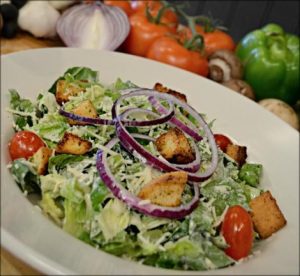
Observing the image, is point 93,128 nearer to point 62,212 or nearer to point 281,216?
point 62,212

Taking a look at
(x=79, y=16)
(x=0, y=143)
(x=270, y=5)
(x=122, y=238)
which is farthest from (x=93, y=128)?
(x=270, y=5)

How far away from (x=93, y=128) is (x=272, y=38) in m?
1.37

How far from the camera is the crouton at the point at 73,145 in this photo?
112 cm

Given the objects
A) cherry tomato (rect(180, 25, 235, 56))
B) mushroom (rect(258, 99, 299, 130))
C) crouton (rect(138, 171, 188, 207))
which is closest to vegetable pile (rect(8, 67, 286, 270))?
crouton (rect(138, 171, 188, 207))

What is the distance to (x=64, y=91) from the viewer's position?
4.48 ft

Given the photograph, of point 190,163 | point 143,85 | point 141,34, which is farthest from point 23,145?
point 141,34

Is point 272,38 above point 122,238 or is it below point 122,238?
below

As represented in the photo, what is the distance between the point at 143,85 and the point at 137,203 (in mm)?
750

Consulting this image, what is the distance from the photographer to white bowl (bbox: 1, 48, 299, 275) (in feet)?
2.78

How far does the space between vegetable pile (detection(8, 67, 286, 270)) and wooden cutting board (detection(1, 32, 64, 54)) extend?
68cm

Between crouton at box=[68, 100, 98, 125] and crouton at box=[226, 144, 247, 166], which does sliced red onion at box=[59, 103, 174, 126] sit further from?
crouton at box=[226, 144, 247, 166]

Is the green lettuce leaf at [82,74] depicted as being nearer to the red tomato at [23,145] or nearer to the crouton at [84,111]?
the crouton at [84,111]

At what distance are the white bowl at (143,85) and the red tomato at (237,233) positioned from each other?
0.10 feet

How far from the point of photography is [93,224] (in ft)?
3.24
